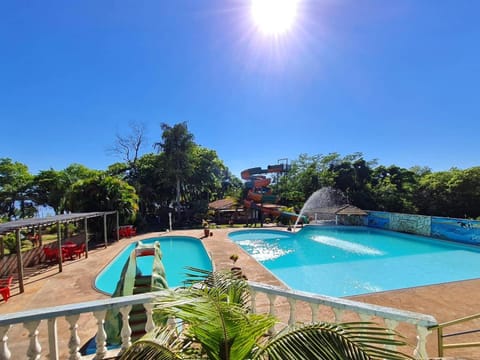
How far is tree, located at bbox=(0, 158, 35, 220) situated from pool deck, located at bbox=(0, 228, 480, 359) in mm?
27851

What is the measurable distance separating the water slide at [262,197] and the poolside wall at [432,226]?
6415 millimetres

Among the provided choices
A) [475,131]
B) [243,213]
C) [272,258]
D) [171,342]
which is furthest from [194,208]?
[475,131]

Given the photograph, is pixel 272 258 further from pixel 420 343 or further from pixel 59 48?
pixel 59 48

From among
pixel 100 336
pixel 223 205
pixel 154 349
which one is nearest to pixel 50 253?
pixel 100 336

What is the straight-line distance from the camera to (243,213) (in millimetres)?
25625

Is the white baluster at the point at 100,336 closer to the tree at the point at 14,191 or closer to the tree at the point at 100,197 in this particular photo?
the tree at the point at 100,197

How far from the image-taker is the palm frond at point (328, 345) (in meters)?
1.28

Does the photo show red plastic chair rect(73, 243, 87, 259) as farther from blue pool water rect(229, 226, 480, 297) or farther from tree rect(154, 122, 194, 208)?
tree rect(154, 122, 194, 208)

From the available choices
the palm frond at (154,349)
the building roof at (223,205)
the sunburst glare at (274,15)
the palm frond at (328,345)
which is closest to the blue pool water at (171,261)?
the palm frond at (154,349)

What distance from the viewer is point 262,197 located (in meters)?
25.5

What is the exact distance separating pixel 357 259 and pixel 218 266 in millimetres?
7517

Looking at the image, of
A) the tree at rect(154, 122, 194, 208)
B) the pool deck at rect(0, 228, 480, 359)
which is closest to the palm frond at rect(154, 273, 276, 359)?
the pool deck at rect(0, 228, 480, 359)

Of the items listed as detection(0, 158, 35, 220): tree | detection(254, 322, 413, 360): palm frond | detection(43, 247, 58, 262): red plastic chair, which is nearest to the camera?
detection(254, 322, 413, 360): palm frond

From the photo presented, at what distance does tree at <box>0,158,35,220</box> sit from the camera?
28875mm
